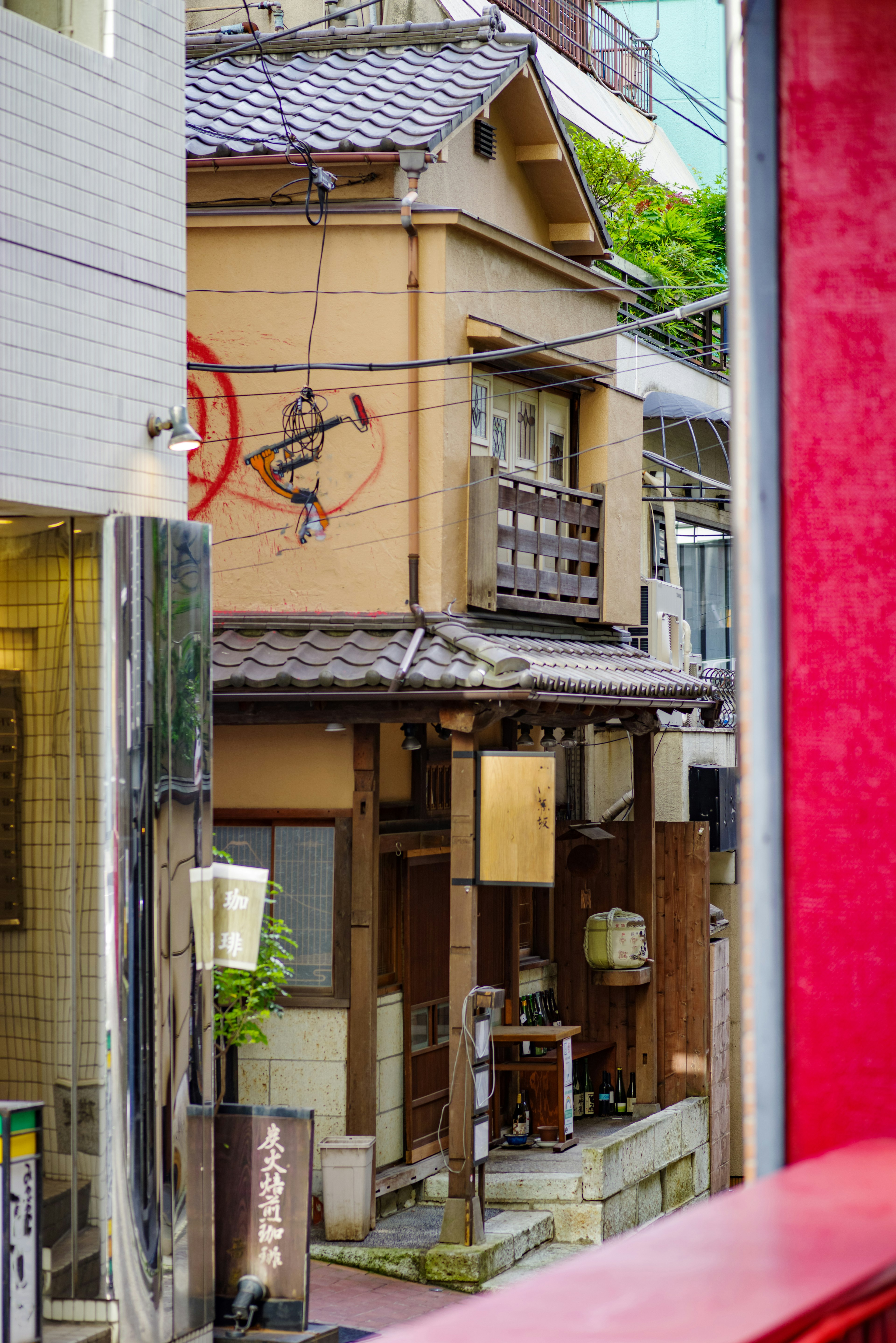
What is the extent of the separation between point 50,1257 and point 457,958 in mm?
4919

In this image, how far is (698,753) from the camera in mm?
19594

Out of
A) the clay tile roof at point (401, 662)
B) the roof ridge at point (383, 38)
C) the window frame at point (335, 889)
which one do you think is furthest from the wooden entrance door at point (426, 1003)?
the roof ridge at point (383, 38)

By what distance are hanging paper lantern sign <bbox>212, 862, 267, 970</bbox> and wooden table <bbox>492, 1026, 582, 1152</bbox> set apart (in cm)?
590

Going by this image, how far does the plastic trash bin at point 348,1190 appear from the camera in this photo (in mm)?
11914

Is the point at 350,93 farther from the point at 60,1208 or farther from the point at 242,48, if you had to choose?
the point at 60,1208

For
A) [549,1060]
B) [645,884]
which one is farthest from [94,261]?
[645,884]

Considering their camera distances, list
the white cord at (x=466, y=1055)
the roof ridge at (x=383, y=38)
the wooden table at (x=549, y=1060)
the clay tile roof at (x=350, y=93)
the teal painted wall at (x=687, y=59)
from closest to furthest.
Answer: the white cord at (x=466, y=1055) → the clay tile roof at (x=350, y=93) → the wooden table at (x=549, y=1060) → the roof ridge at (x=383, y=38) → the teal painted wall at (x=687, y=59)

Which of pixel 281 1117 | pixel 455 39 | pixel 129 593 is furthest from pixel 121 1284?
pixel 455 39

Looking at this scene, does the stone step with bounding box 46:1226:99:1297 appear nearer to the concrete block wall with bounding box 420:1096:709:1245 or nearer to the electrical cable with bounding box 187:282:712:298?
the concrete block wall with bounding box 420:1096:709:1245

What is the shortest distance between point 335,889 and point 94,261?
21.0 ft

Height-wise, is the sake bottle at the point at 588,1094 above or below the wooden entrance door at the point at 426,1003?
below

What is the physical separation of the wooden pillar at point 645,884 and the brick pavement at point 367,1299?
16.4 ft

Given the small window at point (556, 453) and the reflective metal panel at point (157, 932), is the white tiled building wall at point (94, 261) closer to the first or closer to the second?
the reflective metal panel at point (157, 932)

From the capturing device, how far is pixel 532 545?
14.3m
